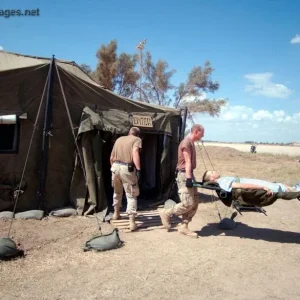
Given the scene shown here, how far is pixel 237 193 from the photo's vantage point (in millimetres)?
5547

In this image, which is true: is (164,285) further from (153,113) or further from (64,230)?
(153,113)

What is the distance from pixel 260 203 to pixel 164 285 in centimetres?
230

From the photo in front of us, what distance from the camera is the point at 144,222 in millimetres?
6852

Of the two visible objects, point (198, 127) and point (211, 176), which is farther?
point (211, 176)

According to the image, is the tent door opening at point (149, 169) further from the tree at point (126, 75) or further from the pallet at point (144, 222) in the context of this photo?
the tree at point (126, 75)

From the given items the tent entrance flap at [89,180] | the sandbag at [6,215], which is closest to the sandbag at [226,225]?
the tent entrance flap at [89,180]

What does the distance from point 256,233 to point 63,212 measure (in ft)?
12.6

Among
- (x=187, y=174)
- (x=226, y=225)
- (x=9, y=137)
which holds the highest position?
(x=9, y=137)

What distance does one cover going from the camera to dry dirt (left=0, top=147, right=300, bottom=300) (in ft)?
12.8

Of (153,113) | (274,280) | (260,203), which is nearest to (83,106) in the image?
(153,113)

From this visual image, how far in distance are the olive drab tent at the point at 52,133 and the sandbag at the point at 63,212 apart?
0.14 metres

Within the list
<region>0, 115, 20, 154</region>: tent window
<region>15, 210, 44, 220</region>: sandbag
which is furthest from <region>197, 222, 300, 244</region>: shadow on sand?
<region>0, 115, 20, 154</region>: tent window

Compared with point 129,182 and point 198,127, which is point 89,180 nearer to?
point 129,182

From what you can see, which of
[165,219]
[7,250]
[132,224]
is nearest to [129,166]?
[132,224]
